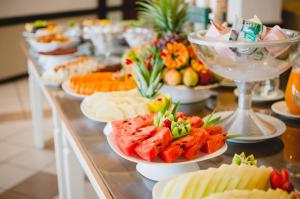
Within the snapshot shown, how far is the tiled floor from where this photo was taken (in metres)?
2.23

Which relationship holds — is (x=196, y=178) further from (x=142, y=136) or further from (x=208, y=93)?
(x=208, y=93)

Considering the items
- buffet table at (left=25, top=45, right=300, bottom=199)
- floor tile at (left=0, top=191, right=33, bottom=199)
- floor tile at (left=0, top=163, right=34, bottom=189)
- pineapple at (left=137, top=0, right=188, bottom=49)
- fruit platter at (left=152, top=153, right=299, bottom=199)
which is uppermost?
pineapple at (left=137, top=0, right=188, bottom=49)

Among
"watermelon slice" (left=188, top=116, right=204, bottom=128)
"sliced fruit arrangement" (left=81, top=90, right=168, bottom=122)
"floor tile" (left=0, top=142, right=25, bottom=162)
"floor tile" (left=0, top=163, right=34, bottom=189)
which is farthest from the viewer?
"floor tile" (left=0, top=142, right=25, bottom=162)

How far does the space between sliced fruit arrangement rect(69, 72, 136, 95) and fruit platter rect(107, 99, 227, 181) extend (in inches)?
21.4

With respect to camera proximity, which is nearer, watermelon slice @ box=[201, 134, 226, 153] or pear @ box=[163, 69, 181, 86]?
watermelon slice @ box=[201, 134, 226, 153]

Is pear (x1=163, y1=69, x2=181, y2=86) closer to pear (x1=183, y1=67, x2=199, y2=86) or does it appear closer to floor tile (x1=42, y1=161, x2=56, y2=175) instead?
pear (x1=183, y1=67, x2=199, y2=86)

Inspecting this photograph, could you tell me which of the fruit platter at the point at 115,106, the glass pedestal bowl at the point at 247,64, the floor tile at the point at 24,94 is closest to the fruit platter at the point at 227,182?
the glass pedestal bowl at the point at 247,64

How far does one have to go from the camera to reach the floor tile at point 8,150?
8.88 feet

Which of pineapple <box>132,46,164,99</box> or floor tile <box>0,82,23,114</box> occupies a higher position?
pineapple <box>132,46,164,99</box>

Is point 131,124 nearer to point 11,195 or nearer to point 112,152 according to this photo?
point 112,152

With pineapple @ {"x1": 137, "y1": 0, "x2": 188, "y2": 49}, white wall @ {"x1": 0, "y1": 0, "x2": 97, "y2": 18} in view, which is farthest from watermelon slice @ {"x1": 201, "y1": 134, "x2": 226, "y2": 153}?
white wall @ {"x1": 0, "y1": 0, "x2": 97, "y2": 18}

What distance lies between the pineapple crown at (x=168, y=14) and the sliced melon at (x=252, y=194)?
1.08 m

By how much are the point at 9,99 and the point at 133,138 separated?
11.5ft

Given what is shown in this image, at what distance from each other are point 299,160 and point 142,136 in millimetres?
398
